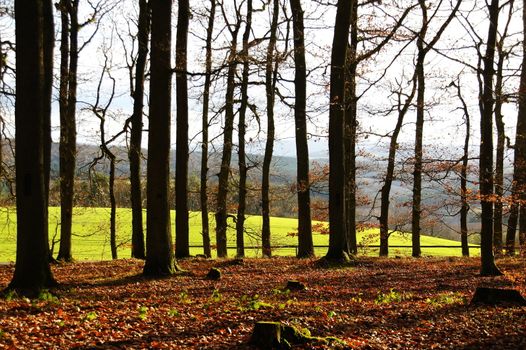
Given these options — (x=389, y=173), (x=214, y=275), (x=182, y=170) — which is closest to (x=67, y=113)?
(x=182, y=170)

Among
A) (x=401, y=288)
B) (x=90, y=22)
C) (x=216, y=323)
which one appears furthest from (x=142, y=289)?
(x=90, y=22)

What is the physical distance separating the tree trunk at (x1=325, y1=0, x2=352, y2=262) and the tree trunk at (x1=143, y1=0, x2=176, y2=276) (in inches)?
226

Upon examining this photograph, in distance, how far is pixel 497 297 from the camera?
8.98m

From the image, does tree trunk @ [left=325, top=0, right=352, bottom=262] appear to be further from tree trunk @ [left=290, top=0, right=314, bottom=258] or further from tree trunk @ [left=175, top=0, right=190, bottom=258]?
tree trunk @ [left=175, top=0, right=190, bottom=258]

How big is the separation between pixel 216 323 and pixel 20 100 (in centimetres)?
556

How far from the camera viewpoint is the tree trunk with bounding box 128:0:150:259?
17.6m

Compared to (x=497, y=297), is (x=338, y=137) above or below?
above

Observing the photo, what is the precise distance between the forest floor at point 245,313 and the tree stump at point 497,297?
17 centimetres

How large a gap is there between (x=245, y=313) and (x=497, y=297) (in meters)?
4.61

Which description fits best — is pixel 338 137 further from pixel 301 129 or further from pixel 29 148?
pixel 29 148

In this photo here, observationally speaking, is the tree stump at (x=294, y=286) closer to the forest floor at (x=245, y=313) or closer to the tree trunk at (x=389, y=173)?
the forest floor at (x=245, y=313)

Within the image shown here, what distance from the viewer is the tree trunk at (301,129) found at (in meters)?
19.1

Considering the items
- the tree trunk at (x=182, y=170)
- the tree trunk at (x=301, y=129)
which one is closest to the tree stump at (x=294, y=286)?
the tree trunk at (x=182, y=170)

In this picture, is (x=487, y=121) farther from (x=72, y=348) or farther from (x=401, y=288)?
(x=72, y=348)
